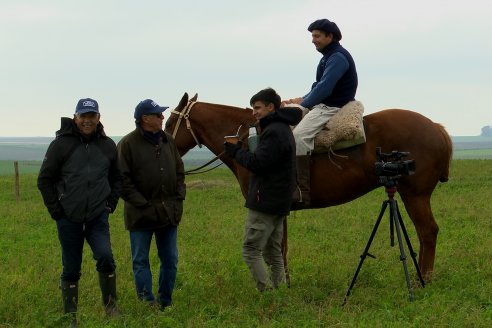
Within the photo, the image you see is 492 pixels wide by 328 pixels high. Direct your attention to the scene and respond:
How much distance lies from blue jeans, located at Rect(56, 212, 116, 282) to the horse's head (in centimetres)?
250

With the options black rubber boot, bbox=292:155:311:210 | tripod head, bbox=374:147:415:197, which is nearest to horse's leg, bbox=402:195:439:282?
tripod head, bbox=374:147:415:197

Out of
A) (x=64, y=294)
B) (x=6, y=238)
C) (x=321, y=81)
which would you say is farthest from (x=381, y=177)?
(x=6, y=238)

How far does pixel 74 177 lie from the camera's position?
5547mm

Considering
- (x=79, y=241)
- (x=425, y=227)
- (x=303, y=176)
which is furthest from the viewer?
(x=425, y=227)

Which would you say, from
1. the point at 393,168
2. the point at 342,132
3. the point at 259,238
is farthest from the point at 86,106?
the point at 393,168

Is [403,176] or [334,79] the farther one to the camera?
[403,176]

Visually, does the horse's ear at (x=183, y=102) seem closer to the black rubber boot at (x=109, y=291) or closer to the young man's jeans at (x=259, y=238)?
the young man's jeans at (x=259, y=238)

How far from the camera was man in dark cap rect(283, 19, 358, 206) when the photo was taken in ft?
23.5

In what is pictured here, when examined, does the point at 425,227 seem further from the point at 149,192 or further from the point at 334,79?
the point at 149,192

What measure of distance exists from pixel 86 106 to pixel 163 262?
6.36 ft

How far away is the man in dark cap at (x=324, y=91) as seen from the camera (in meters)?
7.15

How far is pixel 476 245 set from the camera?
9609 mm

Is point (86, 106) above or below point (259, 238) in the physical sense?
above

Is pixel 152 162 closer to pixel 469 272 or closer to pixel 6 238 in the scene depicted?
pixel 469 272
